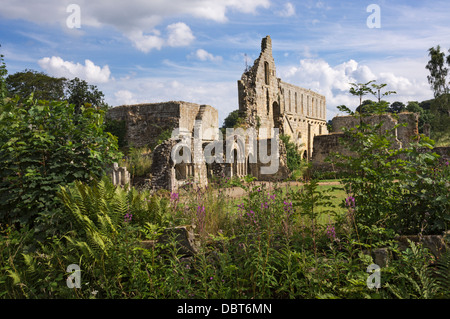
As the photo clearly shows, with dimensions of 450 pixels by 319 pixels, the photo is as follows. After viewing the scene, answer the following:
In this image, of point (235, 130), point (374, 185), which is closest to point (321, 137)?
point (235, 130)

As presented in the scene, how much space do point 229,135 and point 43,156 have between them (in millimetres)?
16432

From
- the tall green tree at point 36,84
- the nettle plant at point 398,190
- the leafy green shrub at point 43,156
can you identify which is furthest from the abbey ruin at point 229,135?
the tall green tree at point 36,84

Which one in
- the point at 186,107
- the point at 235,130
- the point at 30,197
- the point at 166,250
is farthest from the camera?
the point at 186,107

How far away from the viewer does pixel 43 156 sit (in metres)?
4.88

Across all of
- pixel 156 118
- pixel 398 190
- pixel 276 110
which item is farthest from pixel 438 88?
pixel 398 190

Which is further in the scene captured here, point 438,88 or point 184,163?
point 438,88

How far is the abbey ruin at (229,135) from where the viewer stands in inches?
685

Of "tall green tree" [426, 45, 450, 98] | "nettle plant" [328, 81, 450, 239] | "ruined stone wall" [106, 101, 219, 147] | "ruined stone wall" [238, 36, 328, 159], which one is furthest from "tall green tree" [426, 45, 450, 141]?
"nettle plant" [328, 81, 450, 239]

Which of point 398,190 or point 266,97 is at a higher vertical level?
point 266,97

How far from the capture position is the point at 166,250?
159 inches

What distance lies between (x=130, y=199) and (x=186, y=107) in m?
20.3

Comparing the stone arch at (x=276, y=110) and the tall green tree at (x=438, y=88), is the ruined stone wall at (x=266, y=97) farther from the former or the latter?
the tall green tree at (x=438, y=88)

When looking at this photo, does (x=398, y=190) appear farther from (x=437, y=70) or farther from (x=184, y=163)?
(x=437, y=70)
